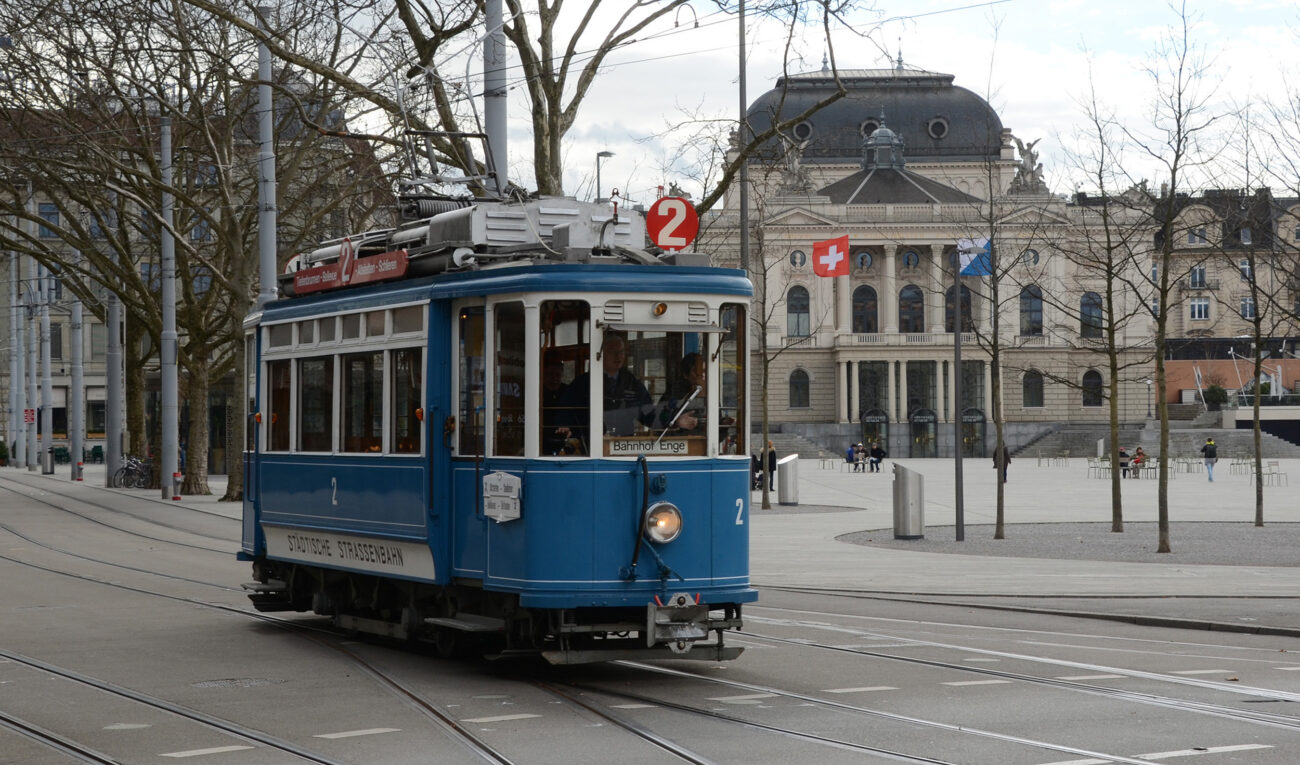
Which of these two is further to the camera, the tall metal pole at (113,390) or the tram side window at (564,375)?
the tall metal pole at (113,390)

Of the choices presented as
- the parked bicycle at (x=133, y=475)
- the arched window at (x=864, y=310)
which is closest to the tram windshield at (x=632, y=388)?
the parked bicycle at (x=133, y=475)


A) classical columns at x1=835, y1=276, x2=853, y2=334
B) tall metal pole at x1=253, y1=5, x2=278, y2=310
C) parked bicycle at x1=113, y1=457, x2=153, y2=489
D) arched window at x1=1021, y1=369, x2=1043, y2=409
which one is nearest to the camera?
tall metal pole at x1=253, y1=5, x2=278, y2=310

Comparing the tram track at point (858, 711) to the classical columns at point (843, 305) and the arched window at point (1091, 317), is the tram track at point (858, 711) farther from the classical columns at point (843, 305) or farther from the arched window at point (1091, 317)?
the classical columns at point (843, 305)

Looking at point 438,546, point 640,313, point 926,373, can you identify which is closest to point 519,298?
point 640,313

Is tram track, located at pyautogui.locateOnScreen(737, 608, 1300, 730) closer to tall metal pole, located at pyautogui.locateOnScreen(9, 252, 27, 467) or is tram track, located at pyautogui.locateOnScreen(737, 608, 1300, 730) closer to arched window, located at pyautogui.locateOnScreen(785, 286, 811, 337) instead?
tall metal pole, located at pyautogui.locateOnScreen(9, 252, 27, 467)

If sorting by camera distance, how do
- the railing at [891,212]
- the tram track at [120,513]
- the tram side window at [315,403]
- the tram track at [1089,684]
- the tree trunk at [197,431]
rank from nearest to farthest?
the tram track at [1089,684] < the tram side window at [315,403] < the tram track at [120,513] < the tree trunk at [197,431] < the railing at [891,212]

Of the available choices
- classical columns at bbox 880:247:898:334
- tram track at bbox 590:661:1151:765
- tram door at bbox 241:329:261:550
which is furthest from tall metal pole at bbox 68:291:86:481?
classical columns at bbox 880:247:898:334

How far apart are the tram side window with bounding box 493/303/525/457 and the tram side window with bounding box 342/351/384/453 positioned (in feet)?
5.48

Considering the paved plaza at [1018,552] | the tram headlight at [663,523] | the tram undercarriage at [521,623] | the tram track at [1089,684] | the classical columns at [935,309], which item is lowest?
the paved plaza at [1018,552]

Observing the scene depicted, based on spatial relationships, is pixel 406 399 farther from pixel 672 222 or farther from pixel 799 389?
pixel 799 389

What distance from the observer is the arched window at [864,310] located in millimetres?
113188

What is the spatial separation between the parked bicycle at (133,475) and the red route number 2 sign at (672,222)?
3931 centimetres

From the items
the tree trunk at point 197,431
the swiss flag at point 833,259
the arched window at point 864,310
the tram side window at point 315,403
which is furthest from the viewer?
the arched window at point 864,310

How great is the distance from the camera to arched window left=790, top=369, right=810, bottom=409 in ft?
369
